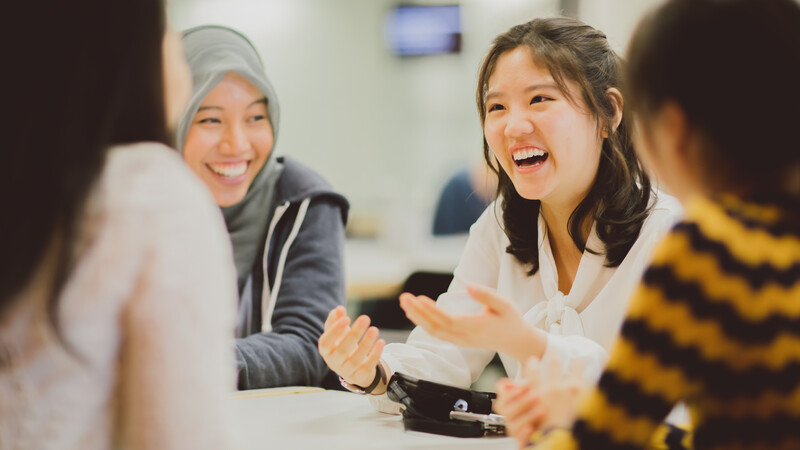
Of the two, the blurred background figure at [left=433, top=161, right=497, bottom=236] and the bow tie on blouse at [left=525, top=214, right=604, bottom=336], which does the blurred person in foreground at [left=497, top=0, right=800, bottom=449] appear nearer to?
the bow tie on blouse at [left=525, top=214, right=604, bottom=336]

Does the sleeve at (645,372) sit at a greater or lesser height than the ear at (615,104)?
lesser

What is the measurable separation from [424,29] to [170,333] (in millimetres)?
6360

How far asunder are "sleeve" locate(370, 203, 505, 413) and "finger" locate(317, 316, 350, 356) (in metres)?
0.13

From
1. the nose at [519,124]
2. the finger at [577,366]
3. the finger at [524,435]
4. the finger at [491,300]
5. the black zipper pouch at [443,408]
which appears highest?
the nose at [519,124]

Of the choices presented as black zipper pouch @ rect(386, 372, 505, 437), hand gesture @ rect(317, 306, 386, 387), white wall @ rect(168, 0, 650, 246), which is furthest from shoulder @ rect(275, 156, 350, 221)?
white wall @ rect(168, 0, 650, 246)

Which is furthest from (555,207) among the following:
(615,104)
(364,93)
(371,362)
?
(364,93)

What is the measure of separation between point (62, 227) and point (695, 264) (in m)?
0.55

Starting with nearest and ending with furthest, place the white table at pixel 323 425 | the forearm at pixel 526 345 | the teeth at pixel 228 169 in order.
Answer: the forearm at pixel 526 345 < the white table at pixel 323 425 < the teeth at pixel 228 169

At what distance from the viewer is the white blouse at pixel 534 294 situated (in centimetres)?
150

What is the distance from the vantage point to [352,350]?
4.75ft

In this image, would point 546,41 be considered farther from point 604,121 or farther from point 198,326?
point 198,326

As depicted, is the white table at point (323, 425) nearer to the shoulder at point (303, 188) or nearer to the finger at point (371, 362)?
the finger at point (371, 362)

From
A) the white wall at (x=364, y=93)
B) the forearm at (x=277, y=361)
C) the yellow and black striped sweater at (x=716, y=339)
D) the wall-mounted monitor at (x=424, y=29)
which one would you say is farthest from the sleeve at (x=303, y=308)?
the wall-mounted monitor at (x=424, y=29)

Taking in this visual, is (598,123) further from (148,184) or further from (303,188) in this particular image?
(148,184)
